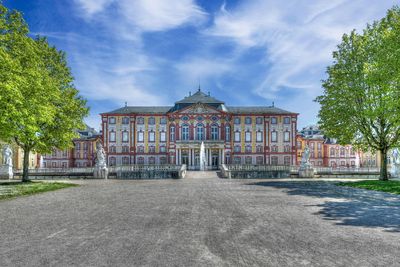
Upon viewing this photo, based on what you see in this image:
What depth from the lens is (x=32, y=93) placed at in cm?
1886

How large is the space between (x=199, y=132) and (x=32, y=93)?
43387mm

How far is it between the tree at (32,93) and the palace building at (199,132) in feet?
115

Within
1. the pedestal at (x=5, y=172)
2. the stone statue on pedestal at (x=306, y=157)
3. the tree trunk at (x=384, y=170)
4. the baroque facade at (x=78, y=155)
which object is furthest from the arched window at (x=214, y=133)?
the tree trunk at (x=384, y=170)

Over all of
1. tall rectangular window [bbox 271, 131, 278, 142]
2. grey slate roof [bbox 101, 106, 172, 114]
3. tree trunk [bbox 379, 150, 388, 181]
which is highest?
grey slate roof [bbox 101, 106, 172, 114]

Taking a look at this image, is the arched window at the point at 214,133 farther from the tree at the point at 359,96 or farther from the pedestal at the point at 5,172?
the pedestal at the point at 5,172

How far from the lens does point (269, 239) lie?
654 centimetres

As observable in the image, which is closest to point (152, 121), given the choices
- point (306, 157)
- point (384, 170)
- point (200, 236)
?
point (306, 157)

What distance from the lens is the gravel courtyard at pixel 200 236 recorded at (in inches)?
206

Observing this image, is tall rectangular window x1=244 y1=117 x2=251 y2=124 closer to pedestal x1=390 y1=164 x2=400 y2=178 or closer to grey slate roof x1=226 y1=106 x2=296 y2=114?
grey slate roof x1=226 y1=106 x2=296 y2=114

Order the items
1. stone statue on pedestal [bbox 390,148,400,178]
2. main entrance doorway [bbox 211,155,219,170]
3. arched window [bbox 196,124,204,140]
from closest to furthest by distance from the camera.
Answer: stone statue on pedestal [bbox 390,148,400,178], main entrance doorway [bbox 211,155,219,170], arched window [bbox 196,124,204,140]

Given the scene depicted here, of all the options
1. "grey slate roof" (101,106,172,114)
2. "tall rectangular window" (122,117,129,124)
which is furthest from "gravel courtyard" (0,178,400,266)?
"grey slate roof" (101,106,172,114)

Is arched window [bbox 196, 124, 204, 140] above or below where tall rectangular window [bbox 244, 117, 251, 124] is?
below

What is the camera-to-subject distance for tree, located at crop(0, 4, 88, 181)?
A: 15.4 meters

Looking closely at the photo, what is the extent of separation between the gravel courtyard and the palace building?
50.2 meters
